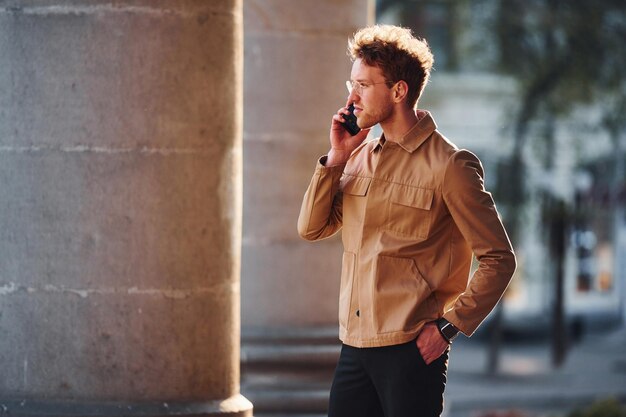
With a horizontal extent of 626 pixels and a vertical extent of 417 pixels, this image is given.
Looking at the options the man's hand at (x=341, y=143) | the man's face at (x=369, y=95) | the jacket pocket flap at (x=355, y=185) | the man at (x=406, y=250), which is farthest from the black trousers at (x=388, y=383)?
the man's face at (x=369, y=95)

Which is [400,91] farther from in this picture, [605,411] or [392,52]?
[605,411]

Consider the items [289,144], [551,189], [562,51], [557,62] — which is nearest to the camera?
[289,144]

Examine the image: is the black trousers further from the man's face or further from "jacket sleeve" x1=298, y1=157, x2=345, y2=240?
the man's face

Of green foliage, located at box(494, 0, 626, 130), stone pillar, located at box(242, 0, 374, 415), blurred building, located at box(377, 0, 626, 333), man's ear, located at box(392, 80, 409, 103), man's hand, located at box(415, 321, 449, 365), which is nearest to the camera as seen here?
man's hand, located at box(415, 321, 449, 365)

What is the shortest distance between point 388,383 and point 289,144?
14.9 feet

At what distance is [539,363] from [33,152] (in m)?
22.3

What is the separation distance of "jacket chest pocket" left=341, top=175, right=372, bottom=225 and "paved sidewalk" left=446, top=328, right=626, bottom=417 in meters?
11.9

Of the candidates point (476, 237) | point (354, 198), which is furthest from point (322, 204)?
point (476, 237)

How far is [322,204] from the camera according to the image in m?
4.82

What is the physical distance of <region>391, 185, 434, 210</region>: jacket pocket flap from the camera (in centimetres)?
460

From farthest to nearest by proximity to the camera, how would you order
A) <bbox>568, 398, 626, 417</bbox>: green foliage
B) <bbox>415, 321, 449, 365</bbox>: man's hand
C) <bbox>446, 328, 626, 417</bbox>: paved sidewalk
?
<bbox>446, 328, 626, 417</bbox>: paved sidewalk → <bbox>568, 398, 626, 417</bbox>: green foliage → <bbox>415, 321, 449, 365</bbox>: man's hand

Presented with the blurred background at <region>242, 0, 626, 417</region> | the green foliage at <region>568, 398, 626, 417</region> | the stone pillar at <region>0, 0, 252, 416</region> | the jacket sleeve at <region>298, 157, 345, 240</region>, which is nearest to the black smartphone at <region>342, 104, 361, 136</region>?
the jacket sleeve at <region>298, 157, 345, 240</region>

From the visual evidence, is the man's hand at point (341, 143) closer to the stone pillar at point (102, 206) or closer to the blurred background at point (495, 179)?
the stone pillar at point (102, 206)

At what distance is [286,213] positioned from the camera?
29.7 feet
